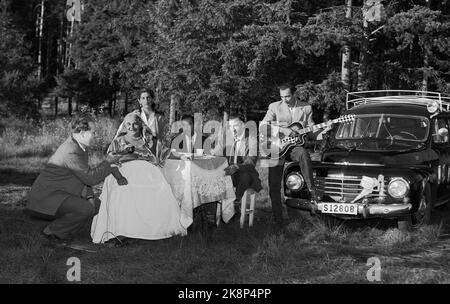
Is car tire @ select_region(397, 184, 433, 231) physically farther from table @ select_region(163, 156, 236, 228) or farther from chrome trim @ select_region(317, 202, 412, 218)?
table @ select_region(163, 156, 236, 228)

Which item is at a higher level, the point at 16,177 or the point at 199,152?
the point at 199,152

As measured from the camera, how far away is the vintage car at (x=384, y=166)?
739cm

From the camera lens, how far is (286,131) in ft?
27.3

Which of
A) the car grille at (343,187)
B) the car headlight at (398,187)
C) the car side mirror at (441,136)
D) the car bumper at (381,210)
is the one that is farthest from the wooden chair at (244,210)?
the car side mirror at (441,136)

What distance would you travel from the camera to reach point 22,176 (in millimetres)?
12688

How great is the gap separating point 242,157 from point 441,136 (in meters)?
3.26

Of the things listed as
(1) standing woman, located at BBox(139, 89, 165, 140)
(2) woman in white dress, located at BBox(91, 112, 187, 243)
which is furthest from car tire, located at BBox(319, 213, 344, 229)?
(1) standing woman, located at BBox(139, 89, 165, 140)

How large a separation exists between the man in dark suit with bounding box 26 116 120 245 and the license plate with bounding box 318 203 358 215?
278 cm

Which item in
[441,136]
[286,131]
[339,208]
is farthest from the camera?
[441,136]

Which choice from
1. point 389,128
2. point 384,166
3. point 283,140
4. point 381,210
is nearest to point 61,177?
point 283,140

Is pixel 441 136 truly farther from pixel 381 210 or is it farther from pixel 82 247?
pixel 82 247

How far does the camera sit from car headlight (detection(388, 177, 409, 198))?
7293mm
